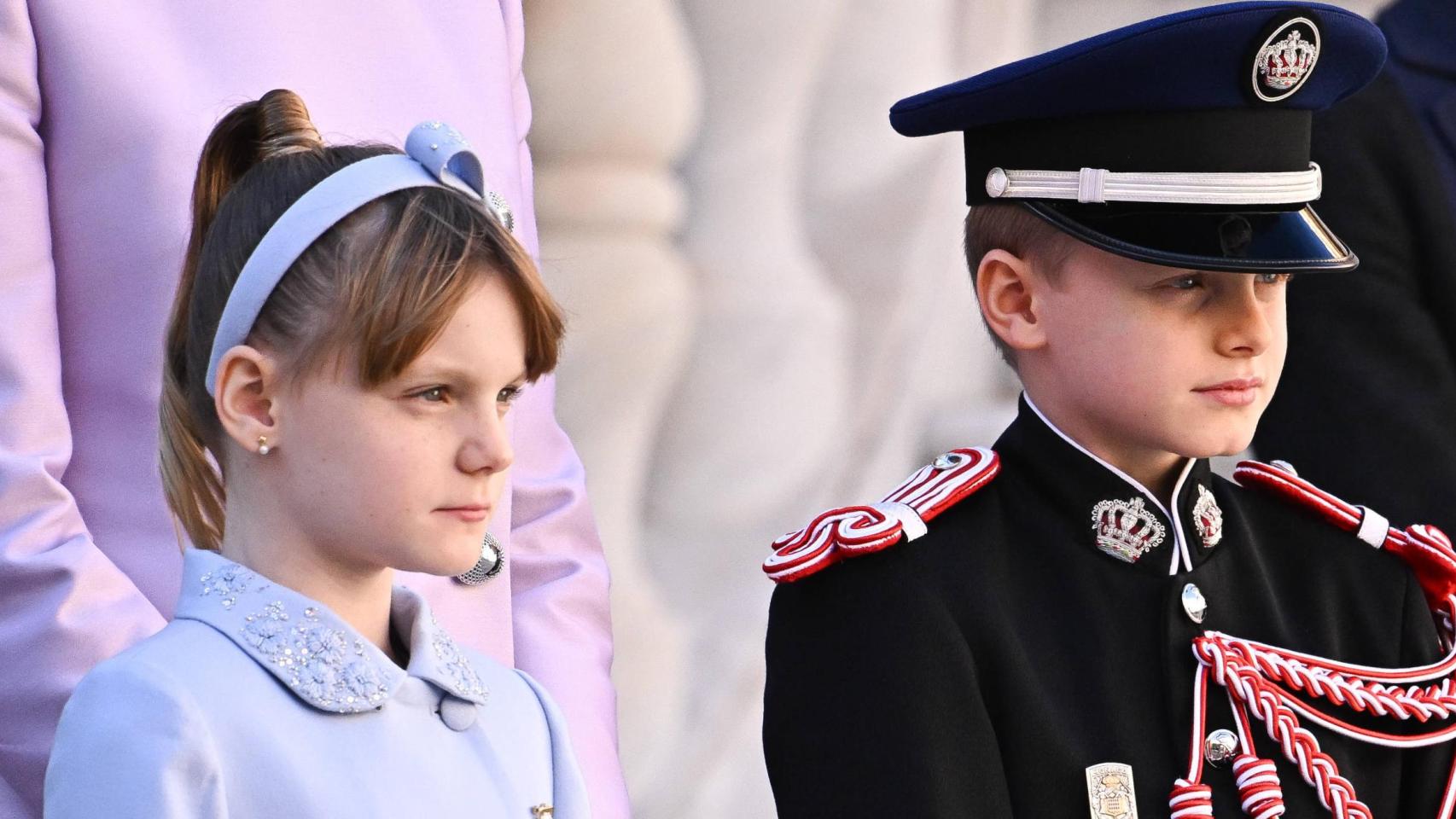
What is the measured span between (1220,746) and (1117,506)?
0.24 metres

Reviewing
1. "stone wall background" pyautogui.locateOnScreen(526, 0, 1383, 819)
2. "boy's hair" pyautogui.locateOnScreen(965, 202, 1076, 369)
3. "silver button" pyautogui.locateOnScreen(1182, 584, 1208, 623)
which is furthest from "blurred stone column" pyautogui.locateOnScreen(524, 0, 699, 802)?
"silver button" pyautogui.locateOnScreen(1182, 584, 1208, 623)

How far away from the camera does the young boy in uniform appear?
5.69 ft

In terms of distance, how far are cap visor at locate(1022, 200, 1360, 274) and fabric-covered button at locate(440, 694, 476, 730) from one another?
0.71 meters

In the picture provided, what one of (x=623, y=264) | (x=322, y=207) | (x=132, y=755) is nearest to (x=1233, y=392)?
(x=322, y=207)

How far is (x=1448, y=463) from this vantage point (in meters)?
2.66

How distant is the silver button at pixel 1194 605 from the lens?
6.02ft

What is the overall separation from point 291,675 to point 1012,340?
0.80m

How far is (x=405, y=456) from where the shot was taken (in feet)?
4.42

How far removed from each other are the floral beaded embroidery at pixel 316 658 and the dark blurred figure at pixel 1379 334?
171 centimetres

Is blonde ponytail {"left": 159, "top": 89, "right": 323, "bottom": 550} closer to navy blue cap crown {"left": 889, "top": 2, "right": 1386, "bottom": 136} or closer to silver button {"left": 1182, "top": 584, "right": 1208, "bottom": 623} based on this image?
navy blue cap crown {"left": 889, "top": 2, "right": 1386, "bottom": 136}

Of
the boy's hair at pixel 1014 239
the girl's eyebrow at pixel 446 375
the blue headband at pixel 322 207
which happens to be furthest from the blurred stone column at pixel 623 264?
the girl's eyebrow at pixel 446 375

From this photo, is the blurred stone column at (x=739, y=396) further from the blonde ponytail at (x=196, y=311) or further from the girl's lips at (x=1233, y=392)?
the blonde ponytail at (x=196, y=311)

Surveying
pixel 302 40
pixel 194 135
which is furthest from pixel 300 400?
pixel 302 40

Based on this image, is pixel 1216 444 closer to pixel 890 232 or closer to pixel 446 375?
pixel 446 375
